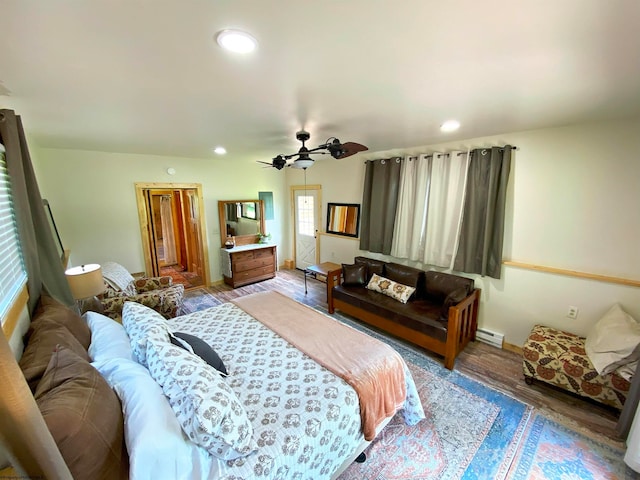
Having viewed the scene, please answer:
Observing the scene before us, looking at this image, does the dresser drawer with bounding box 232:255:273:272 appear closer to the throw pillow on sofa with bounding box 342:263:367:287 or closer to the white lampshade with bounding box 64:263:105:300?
the throw pillow on sofa with bounding box 342:263:367:287

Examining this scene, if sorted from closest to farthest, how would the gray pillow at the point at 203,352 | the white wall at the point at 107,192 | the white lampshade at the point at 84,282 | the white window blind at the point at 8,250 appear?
the white window blind at the point at 8,250
the gray pillow at the point at 203,352
the white lampshade at the point at 84,282
the white wall at the point at 107,192

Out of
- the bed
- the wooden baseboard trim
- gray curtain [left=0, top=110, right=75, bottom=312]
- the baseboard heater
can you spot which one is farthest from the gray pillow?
the wooden baseboard trim

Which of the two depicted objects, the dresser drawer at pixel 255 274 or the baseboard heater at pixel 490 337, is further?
the dresser drawer at pixel 255 274

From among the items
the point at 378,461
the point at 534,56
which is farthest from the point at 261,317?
the point at 534,56

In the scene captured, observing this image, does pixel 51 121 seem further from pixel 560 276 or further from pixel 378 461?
pixel 560 276

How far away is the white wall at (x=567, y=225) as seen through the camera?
236 cm

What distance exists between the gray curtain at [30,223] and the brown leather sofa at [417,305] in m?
2.91

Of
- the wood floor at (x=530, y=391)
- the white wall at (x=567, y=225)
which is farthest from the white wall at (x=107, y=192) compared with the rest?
the wood floor at (x=530, y=391)

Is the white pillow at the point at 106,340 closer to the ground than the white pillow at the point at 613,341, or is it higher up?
higher up

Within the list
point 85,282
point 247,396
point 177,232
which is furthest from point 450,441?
point 177,232

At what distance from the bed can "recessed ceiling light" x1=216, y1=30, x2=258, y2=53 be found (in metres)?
1.61

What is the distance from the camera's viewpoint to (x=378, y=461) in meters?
1.83

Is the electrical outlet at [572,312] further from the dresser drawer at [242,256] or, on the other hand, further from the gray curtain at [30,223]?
the dresser drawer at [242,256]

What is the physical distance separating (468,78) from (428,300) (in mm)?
2591
